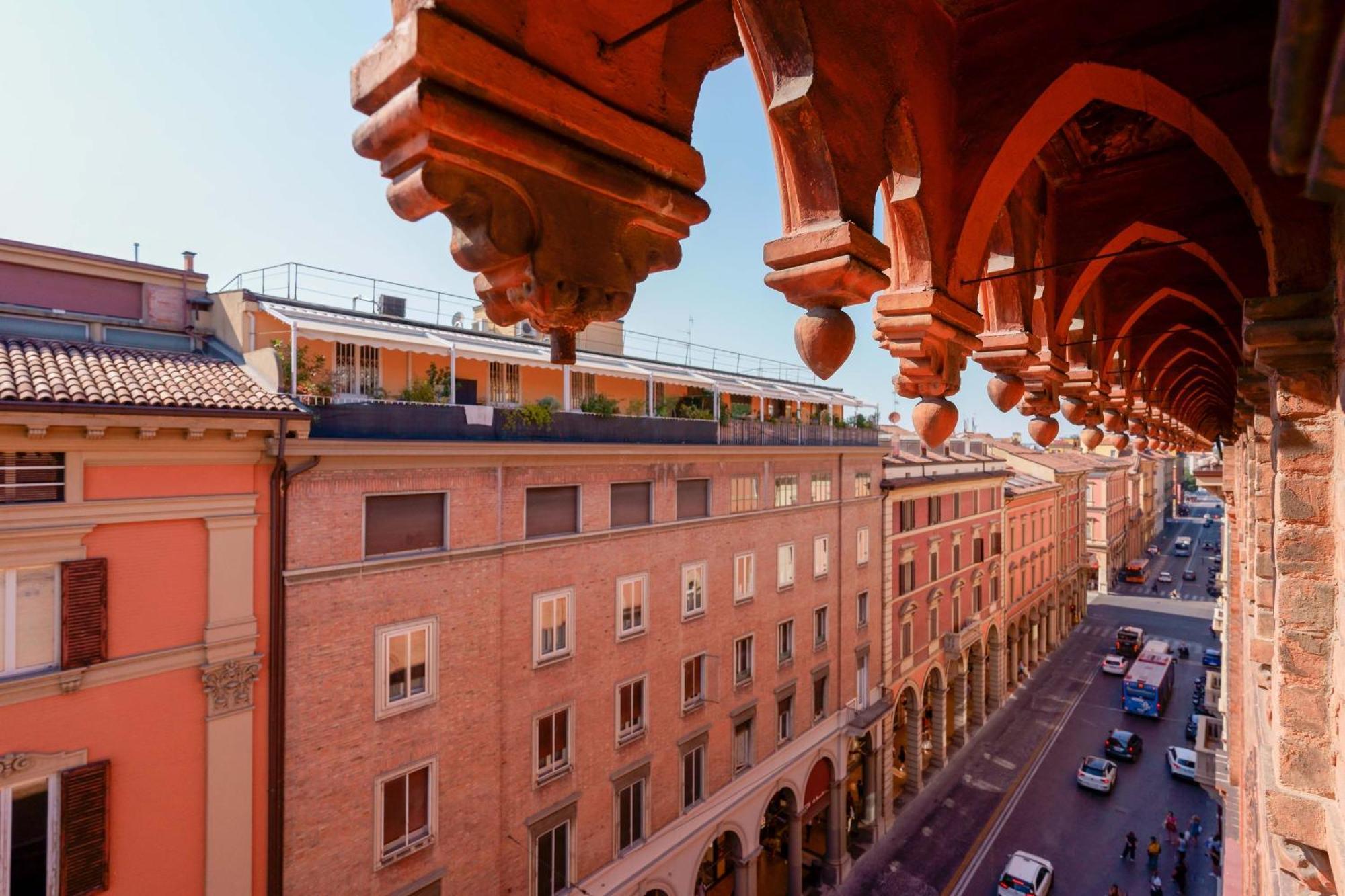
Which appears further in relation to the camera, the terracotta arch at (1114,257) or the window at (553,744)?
the window at (553,744)

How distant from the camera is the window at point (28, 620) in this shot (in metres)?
7.59

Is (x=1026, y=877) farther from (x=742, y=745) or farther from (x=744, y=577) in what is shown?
(x=744, y=577)

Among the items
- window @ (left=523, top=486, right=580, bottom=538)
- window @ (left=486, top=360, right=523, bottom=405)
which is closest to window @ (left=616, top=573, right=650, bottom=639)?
window @ (left=523, top=486, right=580, bottom=538)

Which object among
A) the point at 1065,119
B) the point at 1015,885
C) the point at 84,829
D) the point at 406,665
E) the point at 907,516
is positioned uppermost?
the point at 1065,119

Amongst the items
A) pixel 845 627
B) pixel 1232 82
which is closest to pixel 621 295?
pixel 1232 82

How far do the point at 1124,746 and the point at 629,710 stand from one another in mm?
22824

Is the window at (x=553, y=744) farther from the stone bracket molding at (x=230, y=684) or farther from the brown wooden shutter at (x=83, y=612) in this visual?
the brown wooden shutter at (x=83, y=612)

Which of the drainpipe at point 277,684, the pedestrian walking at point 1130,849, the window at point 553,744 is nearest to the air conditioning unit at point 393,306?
the drainpipe at point 277,684

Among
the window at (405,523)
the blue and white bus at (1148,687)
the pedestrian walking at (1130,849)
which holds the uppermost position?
the window at (405,523)

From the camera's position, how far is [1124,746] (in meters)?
26.4

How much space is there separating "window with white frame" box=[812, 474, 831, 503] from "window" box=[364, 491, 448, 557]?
1221 cm

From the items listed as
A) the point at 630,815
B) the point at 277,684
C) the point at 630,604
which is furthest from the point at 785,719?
the point at 277,684

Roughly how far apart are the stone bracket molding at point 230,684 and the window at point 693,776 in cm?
959

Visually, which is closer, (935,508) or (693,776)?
(693,776)
